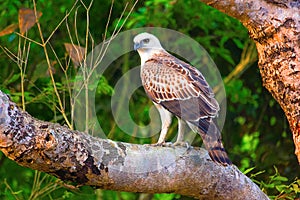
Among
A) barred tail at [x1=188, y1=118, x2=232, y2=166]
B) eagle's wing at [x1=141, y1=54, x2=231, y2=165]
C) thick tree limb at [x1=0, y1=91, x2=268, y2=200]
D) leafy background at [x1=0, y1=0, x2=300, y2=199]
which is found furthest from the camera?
leafy background at [x1=0, y1=0, x2=300, y2=199]

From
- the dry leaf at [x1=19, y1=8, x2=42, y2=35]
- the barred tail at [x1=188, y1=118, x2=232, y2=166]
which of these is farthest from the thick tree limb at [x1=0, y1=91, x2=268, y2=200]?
the dry leaf at [x1=19, y1=8, x2=42, y2=35]

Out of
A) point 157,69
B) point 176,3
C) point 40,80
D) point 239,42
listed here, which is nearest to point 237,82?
point 239,42

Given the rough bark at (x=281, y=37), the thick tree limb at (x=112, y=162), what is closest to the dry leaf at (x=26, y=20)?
the rough bark at (x=281, y=37)

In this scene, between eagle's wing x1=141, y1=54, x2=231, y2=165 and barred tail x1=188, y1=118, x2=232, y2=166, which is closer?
barred tail x1=188, y1=118, x2=232, y2=166

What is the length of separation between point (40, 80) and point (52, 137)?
8.68 feet

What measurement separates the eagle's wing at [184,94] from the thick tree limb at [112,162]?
0.57 ft

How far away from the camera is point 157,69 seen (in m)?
4.16

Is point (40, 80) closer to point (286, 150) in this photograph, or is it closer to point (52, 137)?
point (286, 150)

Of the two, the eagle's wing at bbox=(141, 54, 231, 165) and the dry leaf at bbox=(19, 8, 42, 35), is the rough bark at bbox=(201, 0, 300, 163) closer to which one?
the eagle's wing at bbox=(141, 54, 231, 165)

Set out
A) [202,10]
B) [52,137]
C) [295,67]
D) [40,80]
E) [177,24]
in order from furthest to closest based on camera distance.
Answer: [177,24] < [202,10] < [40,80] < [295,67] < [52,137]

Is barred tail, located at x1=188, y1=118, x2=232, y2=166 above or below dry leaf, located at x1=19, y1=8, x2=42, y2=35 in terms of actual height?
below

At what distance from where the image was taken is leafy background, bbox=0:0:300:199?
554 cm

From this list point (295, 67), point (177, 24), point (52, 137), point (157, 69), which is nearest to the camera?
point (52, 137)

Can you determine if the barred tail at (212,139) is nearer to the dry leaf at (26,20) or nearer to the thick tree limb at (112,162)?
the thick tree limb at (112,162)
